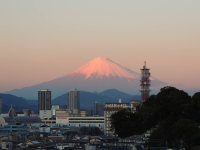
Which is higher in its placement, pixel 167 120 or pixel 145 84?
pixel 145 84

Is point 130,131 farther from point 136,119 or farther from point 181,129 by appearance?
point 181,129

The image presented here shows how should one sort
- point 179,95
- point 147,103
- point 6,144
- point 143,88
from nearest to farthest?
point 179,95
point 147,103
point 6,144
point 143,88

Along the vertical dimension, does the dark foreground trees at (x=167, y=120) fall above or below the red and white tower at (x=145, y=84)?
below

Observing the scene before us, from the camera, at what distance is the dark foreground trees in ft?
262

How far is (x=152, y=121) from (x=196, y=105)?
964 centimetres

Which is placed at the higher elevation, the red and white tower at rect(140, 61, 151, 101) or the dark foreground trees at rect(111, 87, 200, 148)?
the red and white tower at rect(140, 61, 151, 101)

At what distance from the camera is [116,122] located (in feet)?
318

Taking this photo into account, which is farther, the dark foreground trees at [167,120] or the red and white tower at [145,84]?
the red and white tower at [145,84]

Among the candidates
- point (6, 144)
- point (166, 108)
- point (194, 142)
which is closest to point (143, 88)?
point (6, 144)

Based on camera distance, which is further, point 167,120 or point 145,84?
point 145,84

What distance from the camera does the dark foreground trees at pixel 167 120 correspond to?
79.9 metres

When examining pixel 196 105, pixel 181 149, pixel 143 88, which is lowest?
pixel 181 149

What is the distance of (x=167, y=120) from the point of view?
8875cm

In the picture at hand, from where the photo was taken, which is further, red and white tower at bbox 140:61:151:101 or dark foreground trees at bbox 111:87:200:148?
red and white tower at bbox 140:61:151:101
